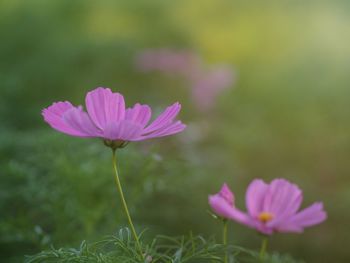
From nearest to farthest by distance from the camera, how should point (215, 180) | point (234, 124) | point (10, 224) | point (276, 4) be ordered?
point (10, 224) < point (215, 180) < point (234, 124) < point (276, 4)

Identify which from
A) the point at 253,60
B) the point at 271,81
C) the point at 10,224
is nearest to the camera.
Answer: the point at 10,224

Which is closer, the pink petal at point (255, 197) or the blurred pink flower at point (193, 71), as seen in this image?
the pink petal at point (255, 197)

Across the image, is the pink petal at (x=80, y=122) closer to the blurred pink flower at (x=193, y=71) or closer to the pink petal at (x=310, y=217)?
the pink petal at (x=310, y=217)

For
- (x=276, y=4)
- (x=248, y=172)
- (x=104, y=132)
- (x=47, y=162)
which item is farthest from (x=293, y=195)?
(x=276, y=4)

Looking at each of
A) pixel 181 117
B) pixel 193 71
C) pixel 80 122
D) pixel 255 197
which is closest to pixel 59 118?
pixel 80 122

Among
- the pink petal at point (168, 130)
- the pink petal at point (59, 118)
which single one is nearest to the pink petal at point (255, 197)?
the pink petal at point (168, 130)

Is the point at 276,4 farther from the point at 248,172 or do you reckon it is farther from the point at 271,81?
the point at 248,172

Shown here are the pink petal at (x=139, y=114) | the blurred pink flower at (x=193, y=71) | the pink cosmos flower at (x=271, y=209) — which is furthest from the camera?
the blurred pink flower at (x=193, y=71)
